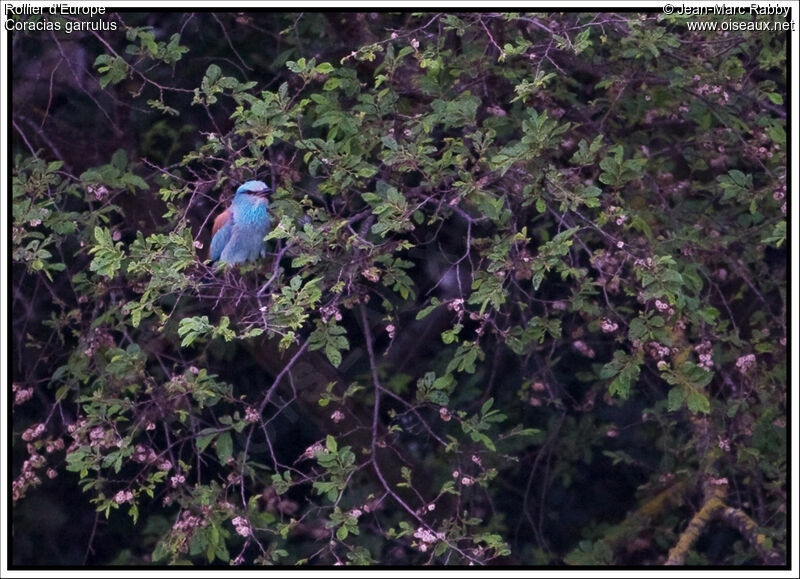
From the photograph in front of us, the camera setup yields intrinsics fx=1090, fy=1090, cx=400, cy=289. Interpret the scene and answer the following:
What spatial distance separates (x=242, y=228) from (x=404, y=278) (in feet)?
1.93

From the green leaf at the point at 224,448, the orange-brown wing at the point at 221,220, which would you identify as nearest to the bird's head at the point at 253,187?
the orange-brown wing at the point at 221,220

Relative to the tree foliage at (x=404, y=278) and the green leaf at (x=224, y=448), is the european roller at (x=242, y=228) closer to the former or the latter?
the tree foliage at (x=404, y=278)

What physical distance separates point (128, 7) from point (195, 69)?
1.57 feet

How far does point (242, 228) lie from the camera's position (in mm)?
3650

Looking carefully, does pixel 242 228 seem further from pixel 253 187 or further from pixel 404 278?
pixel 404 278

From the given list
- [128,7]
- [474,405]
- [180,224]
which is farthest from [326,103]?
[474,405]

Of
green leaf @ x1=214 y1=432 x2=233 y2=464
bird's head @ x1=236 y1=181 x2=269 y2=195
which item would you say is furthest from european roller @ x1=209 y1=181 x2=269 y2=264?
green leaf @ x1=214 y1=432 x2=233 y2=464

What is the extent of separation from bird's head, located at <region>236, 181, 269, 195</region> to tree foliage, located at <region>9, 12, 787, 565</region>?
42 mm

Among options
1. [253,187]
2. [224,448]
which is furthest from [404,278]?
[224,448]

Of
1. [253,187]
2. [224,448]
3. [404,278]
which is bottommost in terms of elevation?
[224,448]

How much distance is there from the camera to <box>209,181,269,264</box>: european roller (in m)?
3.54

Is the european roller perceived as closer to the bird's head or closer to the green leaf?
the bird's head

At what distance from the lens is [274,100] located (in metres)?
3.24

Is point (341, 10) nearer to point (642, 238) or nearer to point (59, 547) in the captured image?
point (642, 238)
